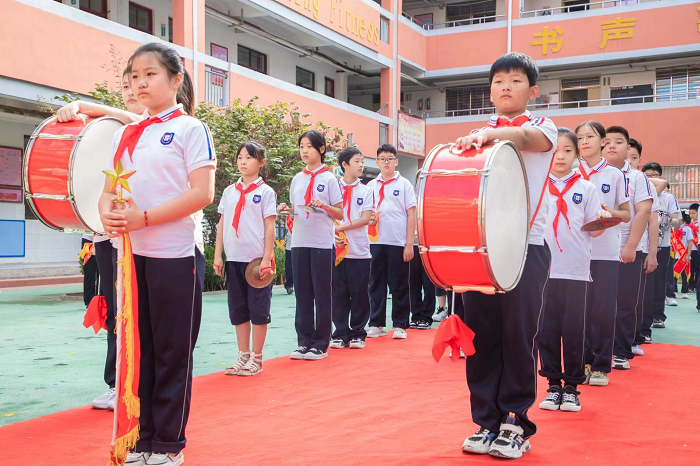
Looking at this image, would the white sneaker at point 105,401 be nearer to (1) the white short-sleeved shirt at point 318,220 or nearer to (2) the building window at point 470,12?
(1) the white short-sleeved shirt at point 318,220

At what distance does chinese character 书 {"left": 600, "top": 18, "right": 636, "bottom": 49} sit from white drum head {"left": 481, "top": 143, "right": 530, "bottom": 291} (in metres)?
20.4

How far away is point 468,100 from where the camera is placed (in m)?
24.6

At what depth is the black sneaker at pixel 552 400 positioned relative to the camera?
4020mm

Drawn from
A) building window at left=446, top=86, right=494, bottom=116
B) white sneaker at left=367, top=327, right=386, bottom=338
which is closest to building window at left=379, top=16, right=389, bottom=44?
building window at left=446, top=86, right=494, bottom=116

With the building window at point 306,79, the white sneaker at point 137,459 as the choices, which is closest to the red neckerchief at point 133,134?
the white sneaker at point 137,459

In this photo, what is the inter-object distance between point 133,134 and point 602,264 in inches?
135

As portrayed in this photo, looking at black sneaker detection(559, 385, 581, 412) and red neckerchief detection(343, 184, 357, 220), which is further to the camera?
red neckerchief detection(343, 184, 357, 220)

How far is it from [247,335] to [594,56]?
1938cm

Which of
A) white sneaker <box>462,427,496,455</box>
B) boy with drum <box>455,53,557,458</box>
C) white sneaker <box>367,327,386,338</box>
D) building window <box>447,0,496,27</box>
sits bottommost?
white sneaker <box>367,327,386,338</box>

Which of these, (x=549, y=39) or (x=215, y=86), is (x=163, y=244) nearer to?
(x=215, y=86)

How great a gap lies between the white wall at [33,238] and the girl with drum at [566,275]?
41.2 ft

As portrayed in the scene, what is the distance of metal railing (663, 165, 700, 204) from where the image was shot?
20141mm

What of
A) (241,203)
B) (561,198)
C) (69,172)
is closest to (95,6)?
(241,203)

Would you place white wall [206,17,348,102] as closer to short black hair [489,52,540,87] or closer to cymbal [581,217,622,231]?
cymbal [581,217,622,231]
